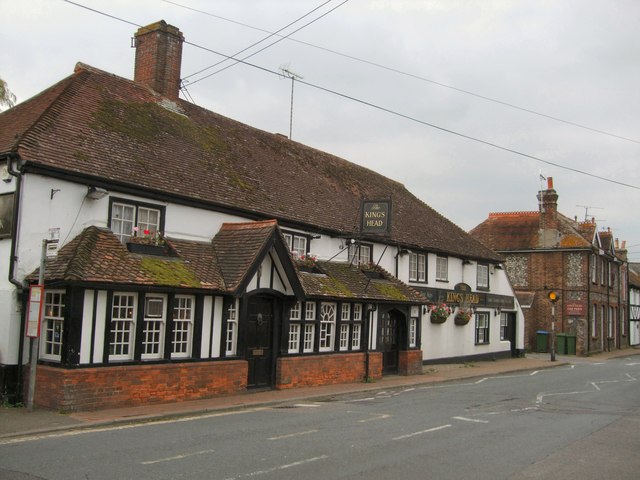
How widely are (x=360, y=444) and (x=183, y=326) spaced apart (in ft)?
21.4

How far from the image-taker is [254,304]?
16.8 m

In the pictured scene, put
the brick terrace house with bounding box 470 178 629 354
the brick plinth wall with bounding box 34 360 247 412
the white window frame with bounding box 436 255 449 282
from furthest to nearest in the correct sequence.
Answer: the brick terrace house with bounding box 470 178 629 354 < the white window frame with bounding box 436 255 449 282 < the brick plinth wall with bounding box 34 360 247 412

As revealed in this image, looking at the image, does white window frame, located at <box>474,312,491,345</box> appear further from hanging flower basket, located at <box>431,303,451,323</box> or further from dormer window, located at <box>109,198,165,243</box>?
dormer window, located at <box>109,198,165,243</box>

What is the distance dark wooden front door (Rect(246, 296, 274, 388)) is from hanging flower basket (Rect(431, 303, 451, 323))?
10.0 m

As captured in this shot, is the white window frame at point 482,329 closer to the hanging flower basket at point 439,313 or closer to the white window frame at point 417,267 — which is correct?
the hanging flower basket at point 439,313

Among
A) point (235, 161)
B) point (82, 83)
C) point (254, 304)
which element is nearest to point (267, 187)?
point (235, 161)

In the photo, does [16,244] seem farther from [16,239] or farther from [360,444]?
[360,444]

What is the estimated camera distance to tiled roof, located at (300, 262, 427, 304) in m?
18.3

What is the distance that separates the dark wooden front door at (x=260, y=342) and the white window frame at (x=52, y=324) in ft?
16.3

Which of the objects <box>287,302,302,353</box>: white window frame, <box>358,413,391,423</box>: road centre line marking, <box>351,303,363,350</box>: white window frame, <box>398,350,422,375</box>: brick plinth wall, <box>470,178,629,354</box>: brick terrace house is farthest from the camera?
<box>470,178,629,354</box>: brick terrace house

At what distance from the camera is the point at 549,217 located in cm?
3869

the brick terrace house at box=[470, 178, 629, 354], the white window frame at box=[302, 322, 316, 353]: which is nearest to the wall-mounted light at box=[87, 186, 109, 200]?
the white window frame at box=[302, 322, 316, 353]

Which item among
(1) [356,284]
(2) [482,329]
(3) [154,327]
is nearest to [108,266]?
(3) [154,327]

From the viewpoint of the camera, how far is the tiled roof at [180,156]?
14.6 metres
